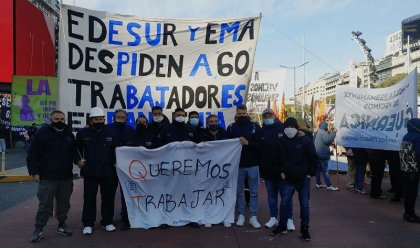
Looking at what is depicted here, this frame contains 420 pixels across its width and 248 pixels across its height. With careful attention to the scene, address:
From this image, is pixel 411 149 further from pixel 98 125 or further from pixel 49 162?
pixel 49 162

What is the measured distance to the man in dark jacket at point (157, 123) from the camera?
6.72 m

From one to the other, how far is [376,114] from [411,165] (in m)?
2.45

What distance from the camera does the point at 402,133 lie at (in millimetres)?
8266

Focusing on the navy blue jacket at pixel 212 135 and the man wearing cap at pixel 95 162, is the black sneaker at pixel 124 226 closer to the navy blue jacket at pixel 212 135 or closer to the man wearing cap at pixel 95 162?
the man wearing cap at pixel 95 162

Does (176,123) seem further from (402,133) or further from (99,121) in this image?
(402,133)

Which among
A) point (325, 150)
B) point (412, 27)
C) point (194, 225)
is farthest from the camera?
point (412, 27)

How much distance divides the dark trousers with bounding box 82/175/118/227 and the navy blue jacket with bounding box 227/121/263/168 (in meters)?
2.14

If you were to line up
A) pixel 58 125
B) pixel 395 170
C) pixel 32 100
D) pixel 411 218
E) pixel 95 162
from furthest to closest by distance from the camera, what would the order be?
1. pixel 32 100
2. pixel 395 170
3. pixel 411 218
4. pixel 95 162
5. pixel 58 125

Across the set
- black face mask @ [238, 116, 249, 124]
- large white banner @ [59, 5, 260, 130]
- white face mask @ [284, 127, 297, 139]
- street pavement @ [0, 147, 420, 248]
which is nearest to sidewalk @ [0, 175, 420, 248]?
street pavement @ [0, 147, 420, 248]

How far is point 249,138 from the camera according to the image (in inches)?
259

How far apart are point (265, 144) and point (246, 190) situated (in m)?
2.27

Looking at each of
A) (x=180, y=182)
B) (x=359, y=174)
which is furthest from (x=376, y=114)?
(x=180, y=182)

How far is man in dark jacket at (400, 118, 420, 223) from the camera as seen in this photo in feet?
23.0

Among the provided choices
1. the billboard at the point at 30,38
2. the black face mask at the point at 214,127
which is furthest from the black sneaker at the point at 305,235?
the billboard at the point at 30,38
